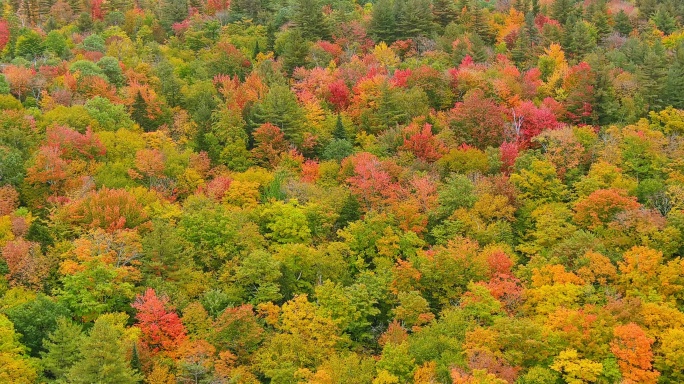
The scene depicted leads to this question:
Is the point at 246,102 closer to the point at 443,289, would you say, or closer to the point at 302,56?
the point at 302,56

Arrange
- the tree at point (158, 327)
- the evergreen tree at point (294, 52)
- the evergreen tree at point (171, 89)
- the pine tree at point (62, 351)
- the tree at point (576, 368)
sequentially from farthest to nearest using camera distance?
the evergreen tree at point (294, 52), the evergreen tree at point (171, 89), the tree at point (158, 327), the pine tree at point (62, 351), the tree at point (576, 368)

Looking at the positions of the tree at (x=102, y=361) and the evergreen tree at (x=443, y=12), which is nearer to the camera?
the tree at (x=102, y=361)

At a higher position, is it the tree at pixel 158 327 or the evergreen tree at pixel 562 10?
the evergreen tree at pixel 562 10

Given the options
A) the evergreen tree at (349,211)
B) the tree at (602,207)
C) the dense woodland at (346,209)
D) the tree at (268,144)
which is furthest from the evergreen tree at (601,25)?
the evergreen tree at (349,211)

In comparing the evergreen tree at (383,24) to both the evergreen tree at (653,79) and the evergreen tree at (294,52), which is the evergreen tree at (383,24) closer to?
the evergreen tree at (294,52)

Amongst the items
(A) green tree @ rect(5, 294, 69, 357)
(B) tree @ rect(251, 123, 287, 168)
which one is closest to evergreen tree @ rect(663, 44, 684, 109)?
(B) tree @ rect(251, 123, 287, 168)

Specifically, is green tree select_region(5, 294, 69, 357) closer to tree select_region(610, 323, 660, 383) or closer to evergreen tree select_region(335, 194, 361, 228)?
evergreen tree select_region(335, 194, 361, 228)
